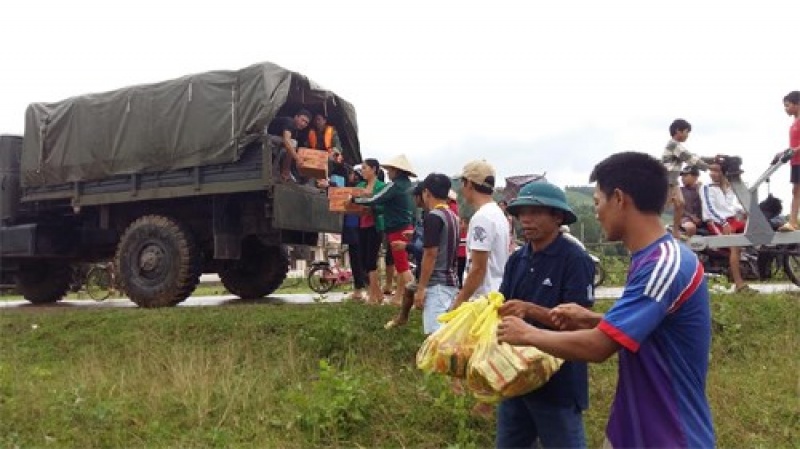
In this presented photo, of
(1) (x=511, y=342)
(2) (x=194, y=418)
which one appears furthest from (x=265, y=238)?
(1) (x=511, y=342)

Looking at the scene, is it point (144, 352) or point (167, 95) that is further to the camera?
point (167, 95)

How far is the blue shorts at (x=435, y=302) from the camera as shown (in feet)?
16.2

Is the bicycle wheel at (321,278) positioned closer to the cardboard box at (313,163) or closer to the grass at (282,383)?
the cardboard box at (313,163)

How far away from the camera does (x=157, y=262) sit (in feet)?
28.5

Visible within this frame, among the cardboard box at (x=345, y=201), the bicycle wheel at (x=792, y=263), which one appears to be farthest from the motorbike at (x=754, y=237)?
the cardboard box at (x=345, y=201)

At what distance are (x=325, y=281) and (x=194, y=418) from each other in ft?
31.4

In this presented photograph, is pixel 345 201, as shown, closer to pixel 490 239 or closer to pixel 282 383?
pixel 282 383

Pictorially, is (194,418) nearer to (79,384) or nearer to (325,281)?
(79,384)

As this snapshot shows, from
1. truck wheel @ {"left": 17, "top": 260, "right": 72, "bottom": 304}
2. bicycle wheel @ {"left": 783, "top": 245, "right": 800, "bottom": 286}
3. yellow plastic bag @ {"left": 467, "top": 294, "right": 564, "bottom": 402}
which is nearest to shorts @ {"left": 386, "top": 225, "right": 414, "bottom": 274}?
yellow plastic bag @ {"left": 467, "top": 294, "right": 564, "bottom": 402}

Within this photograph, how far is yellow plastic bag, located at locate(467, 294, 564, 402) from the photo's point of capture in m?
2.68

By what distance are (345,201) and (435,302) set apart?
2.72 meters

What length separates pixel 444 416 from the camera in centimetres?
483

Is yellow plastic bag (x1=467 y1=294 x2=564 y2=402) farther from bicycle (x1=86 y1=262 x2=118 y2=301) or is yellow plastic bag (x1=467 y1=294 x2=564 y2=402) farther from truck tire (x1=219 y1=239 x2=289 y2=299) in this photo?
bicycle (x1=86 y1=262 x2=118 y2=301)

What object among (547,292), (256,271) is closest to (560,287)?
(547,292)
